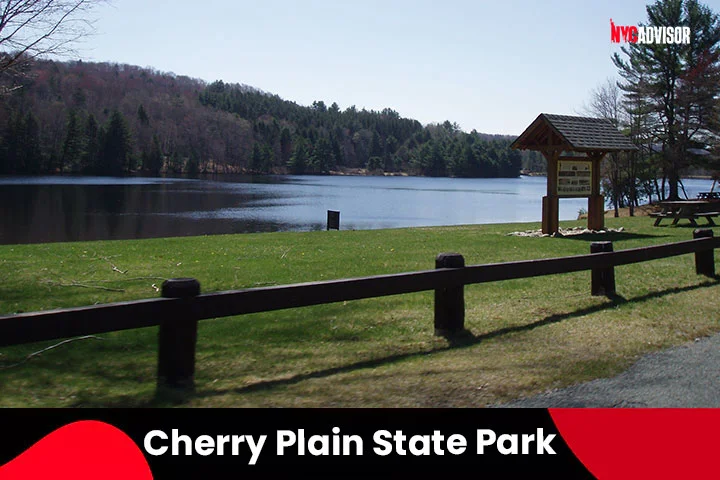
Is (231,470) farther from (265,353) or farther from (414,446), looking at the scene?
(265,353)

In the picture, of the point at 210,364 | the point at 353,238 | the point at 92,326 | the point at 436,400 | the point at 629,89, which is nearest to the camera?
the point at 92,326

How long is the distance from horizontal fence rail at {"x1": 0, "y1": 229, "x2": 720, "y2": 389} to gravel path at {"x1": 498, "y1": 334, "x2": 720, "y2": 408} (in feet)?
6.24

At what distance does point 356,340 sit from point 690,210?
1984 cm

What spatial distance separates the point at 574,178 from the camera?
66.5 ft

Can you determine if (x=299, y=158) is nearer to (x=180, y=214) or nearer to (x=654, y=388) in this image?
(x=180, y=214)

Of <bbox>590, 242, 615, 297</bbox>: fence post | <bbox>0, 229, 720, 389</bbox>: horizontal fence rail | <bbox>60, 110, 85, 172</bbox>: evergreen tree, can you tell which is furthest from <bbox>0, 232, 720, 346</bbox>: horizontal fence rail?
<bbox>60, 110, 85, 172</bbox>: evergreen tree

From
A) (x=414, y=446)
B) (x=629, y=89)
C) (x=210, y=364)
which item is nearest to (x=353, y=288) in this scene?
(x=210, y=364)

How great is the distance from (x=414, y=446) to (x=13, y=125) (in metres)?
111

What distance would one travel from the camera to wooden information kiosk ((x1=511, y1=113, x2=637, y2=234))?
1970cm

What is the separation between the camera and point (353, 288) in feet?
20.7

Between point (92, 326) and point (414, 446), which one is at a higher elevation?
point (92, 326)

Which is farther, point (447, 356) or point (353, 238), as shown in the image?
point (353, 238)

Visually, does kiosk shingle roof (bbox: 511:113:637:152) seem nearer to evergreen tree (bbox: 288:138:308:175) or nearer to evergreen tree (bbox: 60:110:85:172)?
evergreen tree (bbox: 60:110:85:172)

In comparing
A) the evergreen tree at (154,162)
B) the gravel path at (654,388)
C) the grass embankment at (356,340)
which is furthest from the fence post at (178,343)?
the evergreen tree at (154,162)
